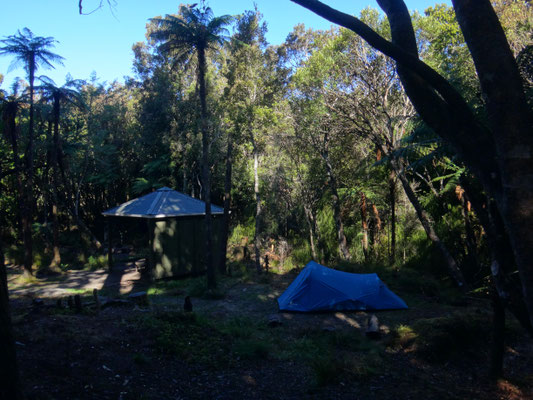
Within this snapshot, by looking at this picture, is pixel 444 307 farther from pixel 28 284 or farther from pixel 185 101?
pixel 185 101

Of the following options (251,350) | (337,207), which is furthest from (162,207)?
(251,350)

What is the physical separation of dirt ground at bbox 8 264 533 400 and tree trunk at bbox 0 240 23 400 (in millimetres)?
842

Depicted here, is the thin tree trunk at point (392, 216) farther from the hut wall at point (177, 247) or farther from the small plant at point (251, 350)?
the small plant at point (251, 350)

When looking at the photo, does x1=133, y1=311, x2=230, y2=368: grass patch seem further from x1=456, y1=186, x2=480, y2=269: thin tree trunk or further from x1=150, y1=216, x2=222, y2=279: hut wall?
x1=456, y1=186, x2=480, y2=269: thin tree trunk

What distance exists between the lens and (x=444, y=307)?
10.3 meters

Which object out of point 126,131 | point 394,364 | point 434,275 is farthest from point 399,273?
point 126,131

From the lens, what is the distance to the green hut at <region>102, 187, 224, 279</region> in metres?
14.4

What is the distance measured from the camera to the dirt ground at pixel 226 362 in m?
4.99

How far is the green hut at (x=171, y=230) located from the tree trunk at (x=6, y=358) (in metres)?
10.9

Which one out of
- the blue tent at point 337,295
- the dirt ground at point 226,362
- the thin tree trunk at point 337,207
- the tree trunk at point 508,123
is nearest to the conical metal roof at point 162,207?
the thin tree trunk at point 337,207

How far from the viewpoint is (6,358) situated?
10.9ft

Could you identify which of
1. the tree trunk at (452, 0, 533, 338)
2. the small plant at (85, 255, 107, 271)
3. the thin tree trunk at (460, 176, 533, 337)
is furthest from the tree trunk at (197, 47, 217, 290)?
the tree trunk at (452, 0, 533, 338)

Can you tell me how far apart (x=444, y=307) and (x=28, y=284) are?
14.4 metres

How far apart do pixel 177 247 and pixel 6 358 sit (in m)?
11.8
